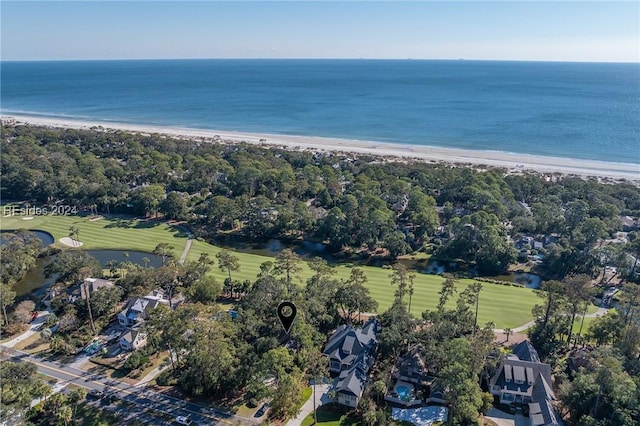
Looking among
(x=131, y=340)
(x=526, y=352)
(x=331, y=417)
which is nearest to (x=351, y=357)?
(x=331, y=417)

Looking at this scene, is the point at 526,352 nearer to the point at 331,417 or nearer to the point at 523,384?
the point at 523,384

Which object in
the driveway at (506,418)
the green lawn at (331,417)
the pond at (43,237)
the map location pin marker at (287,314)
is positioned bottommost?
the green lawn at (331,417)

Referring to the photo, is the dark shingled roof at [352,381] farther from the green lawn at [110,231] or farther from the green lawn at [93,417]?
the green lawn at [110,231]

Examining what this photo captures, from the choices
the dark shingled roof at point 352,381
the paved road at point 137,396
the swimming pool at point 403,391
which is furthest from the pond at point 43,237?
the swimming pool at point 403,391

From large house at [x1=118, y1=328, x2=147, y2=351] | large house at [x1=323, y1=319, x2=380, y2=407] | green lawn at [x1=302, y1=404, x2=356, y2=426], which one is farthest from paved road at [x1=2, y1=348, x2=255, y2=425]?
large house at [x1=323, y1=319, x2=380, y2=407]

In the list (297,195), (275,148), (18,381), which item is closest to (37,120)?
(275,148)

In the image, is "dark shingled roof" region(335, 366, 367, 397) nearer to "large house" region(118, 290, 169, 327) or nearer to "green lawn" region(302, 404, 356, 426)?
"green lawn" region(302, 404, 356, 426)
